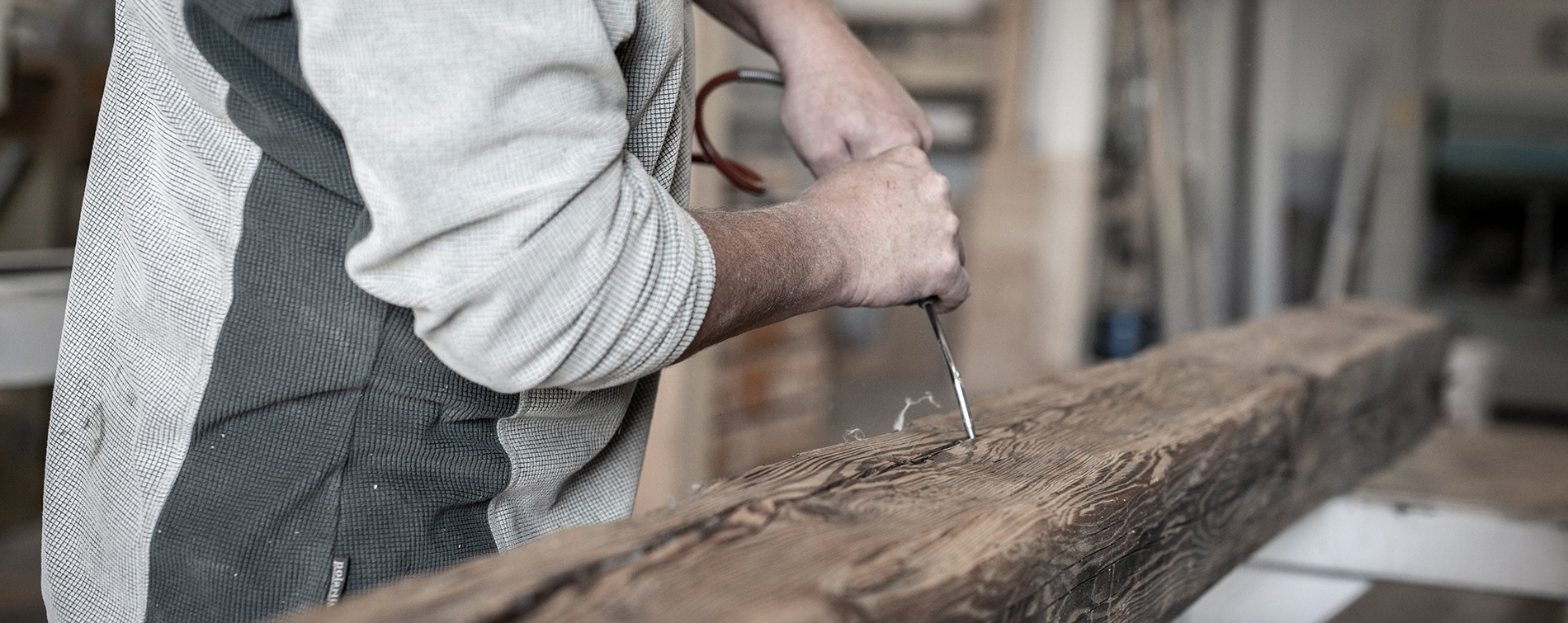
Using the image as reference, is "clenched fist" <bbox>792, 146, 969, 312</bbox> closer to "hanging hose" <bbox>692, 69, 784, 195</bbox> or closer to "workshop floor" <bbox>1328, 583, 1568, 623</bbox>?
"hanging hose" <bbox>692, 69, 784, 195</bbox>

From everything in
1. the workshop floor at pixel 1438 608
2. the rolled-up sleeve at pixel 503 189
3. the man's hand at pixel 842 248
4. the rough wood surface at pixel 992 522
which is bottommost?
the workshop floor at pixel 1438 608

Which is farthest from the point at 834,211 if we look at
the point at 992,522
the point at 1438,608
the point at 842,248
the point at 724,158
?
the point at 1438,608

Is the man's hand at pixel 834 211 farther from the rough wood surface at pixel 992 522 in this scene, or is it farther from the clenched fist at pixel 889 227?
the rough wood surface at pixel 992 522

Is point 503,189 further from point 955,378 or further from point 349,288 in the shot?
point 955,378

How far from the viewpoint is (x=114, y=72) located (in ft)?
2.52

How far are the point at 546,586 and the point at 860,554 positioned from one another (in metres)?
0.18

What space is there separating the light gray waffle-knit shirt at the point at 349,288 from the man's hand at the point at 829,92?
0.19 m

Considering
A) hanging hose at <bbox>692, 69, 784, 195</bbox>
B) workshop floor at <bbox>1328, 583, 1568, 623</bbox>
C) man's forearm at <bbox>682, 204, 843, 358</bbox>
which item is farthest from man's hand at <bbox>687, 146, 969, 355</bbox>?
workshop floor at <bbox>1328, 583, 1568, 623</bbox>

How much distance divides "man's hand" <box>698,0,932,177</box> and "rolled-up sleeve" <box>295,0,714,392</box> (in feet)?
1.16

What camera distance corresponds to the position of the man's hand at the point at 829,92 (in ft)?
3.28

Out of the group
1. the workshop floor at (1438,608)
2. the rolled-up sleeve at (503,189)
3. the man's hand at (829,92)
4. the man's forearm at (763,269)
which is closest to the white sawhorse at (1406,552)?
the man's hand at (829,92)

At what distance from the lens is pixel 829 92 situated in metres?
1.01

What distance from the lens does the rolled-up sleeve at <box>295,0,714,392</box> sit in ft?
1.93

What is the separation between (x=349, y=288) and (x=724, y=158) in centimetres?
47
